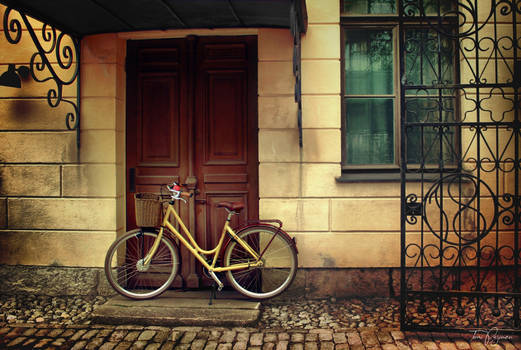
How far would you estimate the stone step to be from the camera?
11.9 ft

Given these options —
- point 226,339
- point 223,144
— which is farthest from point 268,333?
point 223,144

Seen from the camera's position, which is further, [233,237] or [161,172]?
[161,172]

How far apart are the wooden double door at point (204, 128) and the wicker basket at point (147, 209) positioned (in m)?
0.52

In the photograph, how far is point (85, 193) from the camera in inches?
170

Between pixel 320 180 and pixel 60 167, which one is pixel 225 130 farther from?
pixel 60 167

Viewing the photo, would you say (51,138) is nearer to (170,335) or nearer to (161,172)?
(161,172)

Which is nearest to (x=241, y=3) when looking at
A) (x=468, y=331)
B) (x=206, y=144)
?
(x=206, y=144)

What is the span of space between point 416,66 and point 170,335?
12.1 feet

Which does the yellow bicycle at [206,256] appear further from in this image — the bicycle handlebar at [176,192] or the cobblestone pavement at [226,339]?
the cobblestone pavement at [226,339]

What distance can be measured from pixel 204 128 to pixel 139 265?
159 centimetres

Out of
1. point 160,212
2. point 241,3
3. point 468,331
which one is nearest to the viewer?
point 468,331

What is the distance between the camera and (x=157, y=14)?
389 cm

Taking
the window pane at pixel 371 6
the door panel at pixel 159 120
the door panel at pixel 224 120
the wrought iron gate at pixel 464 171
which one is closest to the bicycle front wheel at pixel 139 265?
the door panel at pixel 159 120

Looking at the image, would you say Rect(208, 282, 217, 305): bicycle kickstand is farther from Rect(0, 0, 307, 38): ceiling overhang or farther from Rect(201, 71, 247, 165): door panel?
Rect(0, 0, 307, 38): ceiling overhang
